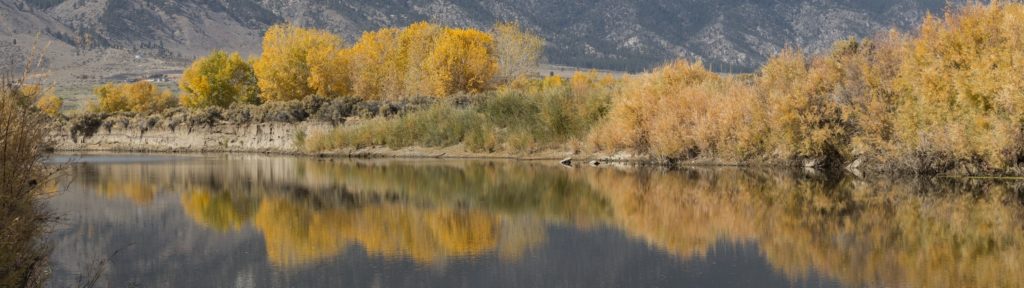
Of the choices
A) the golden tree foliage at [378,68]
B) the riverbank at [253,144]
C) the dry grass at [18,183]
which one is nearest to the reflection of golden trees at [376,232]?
the dry grass at [18,183]

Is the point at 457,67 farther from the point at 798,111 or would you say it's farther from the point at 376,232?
the point at 376,232

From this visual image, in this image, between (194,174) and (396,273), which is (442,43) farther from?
(396,273)

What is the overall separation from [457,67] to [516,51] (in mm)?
17183

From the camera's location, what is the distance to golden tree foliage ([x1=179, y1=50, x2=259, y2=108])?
77375 millimetres

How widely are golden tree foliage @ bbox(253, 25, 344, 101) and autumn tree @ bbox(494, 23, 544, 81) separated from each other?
14.2 metres

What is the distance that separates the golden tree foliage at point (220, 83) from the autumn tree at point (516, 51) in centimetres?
1929

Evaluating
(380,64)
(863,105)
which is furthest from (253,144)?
(863,105)

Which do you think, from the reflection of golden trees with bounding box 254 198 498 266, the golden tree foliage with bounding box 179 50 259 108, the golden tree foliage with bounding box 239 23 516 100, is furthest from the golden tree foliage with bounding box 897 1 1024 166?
the golden tree foliage with bounding box 179 50 259 108

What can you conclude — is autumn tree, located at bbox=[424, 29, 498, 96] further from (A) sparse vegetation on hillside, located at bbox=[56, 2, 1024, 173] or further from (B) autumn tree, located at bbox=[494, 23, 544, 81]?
(B) autumn tree, located at bbox=[494, 23, 544, 81]

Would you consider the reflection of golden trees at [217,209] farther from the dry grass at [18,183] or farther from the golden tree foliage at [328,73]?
the golden tree foliage at [328,73]

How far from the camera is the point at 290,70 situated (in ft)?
246

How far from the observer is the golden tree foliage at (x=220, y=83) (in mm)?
77375

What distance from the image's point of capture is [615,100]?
42.5 meters

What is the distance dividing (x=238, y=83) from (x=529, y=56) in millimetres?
22727
